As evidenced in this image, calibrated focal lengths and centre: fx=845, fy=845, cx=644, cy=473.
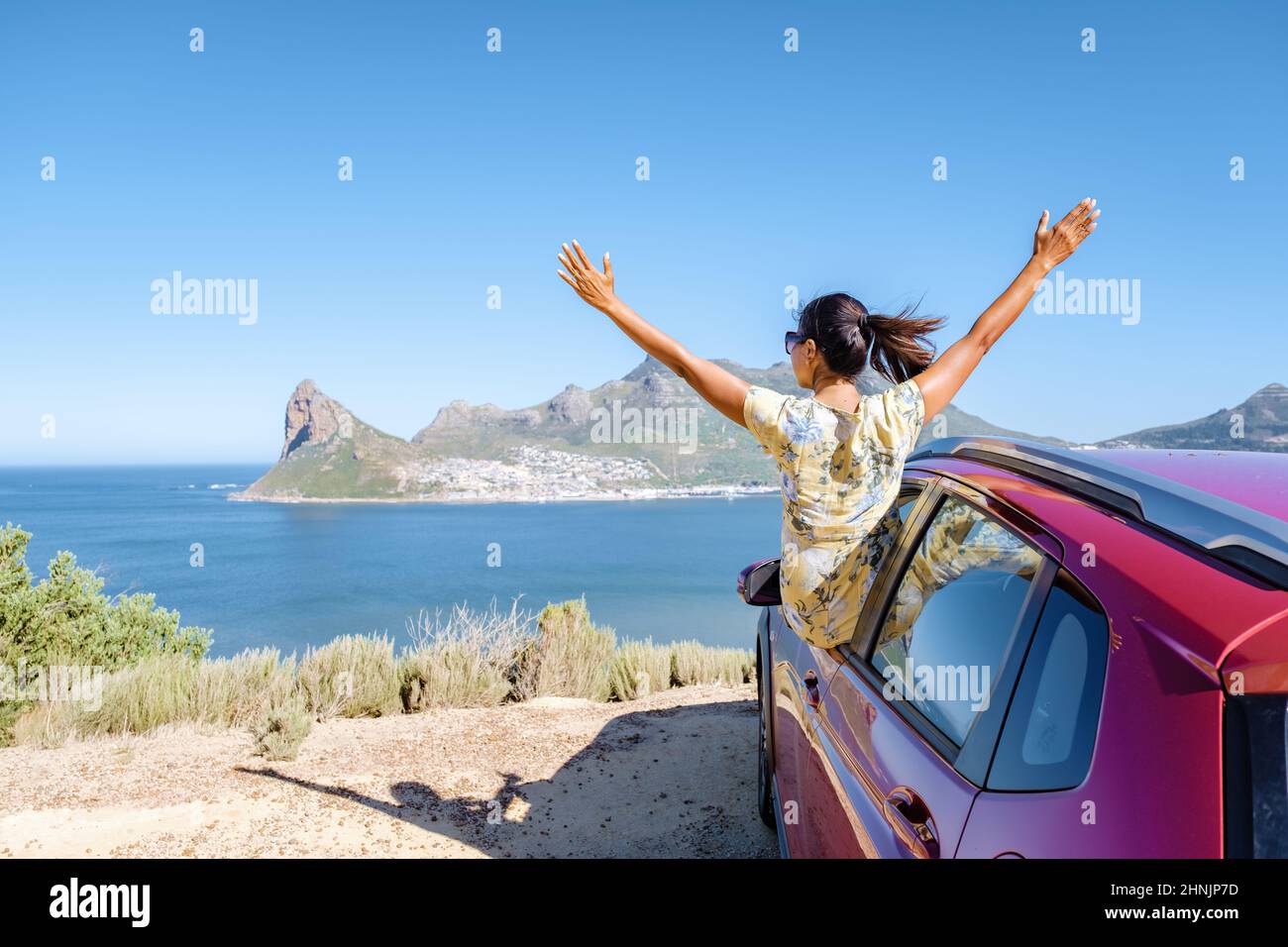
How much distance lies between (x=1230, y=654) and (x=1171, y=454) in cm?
119

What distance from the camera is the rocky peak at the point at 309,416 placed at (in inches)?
6029

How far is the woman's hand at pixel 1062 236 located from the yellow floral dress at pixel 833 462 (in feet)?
2.09

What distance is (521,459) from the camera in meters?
117

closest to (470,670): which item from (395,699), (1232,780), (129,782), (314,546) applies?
(395,699)

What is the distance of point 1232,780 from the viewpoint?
3.40ft

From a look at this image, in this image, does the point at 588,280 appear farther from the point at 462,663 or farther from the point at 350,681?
the point at 462,663

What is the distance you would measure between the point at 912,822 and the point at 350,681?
21.5 ft

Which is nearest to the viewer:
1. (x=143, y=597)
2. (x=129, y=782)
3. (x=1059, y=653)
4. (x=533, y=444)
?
(x=1059, y=653)

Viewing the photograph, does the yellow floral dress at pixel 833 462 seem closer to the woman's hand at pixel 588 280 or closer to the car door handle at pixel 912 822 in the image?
the woman's hand at pixel 588 280

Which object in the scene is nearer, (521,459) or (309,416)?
(521,459)

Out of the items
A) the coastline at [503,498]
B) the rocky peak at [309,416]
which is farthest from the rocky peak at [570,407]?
the rocky peak at [309,416]

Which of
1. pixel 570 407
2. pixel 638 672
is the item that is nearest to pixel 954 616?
pixel 638 672
